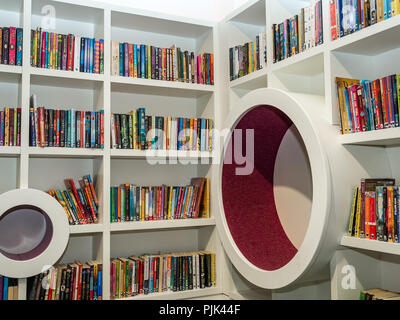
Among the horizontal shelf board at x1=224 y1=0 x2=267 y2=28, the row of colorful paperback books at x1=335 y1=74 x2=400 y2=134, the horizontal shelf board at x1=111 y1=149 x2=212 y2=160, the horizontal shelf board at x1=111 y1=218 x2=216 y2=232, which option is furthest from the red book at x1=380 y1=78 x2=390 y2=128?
the horizontal shelf board at x1=111 y1=218 x2=216 y2=232

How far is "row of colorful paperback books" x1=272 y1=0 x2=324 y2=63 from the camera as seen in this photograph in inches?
78.7

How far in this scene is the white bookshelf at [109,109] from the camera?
7.64 ft

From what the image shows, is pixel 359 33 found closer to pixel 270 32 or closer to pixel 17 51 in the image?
pixel 270 32

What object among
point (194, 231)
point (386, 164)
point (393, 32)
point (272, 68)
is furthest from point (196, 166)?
point (393, 32)

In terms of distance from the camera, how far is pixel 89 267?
2309 millimetres

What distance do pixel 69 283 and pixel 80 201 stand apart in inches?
17.9

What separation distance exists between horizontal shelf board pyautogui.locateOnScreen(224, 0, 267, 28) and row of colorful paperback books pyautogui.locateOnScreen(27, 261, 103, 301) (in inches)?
68.5

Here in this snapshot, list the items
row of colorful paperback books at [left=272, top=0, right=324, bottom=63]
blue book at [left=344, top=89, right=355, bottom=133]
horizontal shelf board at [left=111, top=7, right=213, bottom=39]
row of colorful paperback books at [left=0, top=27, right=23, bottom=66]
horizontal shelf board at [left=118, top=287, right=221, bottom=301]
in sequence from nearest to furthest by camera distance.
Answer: blue book at [left=344, top=89, right=355, bottom=133], row of colorful paperback books at [left=272, top=0, right=324, bottom=63], row of colorful paperback books at [left=0, top=27, right=23, bottom=66], horizontal shelf board at [left=118, top=287, right=221, bottom=301], horizontal shelf board at [left=111, top=7, right=213, bottom=39]

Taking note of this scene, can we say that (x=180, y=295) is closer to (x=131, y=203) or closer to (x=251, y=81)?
(x=131, y=203)

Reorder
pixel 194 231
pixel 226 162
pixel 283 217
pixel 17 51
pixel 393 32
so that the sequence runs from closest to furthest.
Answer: pixel 393 32 < pixel 17 51 < pixel 226 162 < pixel 283 217 < pixel 194 231

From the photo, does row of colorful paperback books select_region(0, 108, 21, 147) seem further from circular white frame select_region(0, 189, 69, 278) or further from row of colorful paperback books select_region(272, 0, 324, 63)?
row of colorful paperback books select_region(272, 0, 324, 63)

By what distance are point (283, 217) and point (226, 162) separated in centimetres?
54

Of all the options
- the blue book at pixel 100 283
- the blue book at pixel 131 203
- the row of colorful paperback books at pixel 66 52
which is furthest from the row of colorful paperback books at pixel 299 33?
the blue book at pixel 100 283

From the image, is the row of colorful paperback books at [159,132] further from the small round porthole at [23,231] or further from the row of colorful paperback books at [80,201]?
the small round porthole at [23,231]
